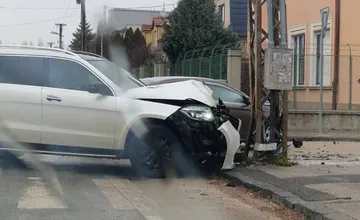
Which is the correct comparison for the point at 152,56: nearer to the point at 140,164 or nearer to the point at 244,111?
the point at 244,111

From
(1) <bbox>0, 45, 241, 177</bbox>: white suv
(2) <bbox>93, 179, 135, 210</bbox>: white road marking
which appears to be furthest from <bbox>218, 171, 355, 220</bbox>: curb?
(2) <bbox>93, 179, 135, 210</bbox>: white road marking

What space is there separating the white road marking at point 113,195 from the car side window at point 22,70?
1.87m

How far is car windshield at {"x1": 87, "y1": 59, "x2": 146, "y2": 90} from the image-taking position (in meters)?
9.77

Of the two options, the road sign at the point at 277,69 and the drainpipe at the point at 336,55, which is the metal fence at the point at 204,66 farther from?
the road sign at the point at 277,69

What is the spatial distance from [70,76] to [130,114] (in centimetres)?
116

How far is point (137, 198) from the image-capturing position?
8000mm

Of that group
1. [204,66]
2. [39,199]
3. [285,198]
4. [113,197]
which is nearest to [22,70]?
[39,199]

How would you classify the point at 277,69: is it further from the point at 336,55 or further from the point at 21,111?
the point at 336,55

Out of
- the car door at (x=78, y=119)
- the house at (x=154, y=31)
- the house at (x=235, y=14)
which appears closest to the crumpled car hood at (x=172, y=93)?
the car door at (x=78, y=119)

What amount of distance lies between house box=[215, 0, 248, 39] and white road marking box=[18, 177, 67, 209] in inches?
1196

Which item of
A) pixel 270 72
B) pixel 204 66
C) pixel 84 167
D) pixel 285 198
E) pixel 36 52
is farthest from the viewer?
pixel 204 66

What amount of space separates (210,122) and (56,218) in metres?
3.53

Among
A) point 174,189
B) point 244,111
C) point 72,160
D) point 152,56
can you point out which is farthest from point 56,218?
point 152,56

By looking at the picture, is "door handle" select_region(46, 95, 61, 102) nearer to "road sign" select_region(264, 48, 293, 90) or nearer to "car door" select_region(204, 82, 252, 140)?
"road sign" select_region(264, 48, 293, 90)
